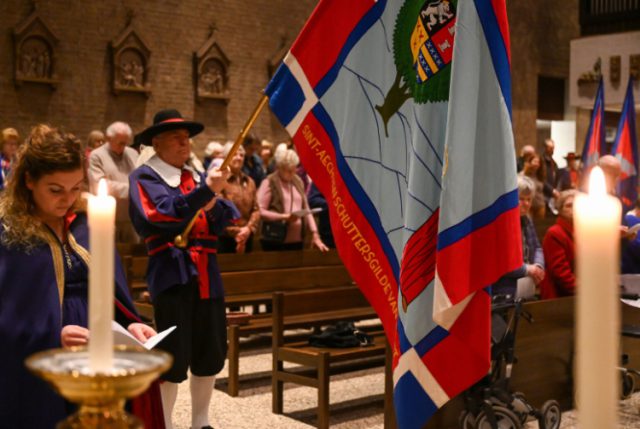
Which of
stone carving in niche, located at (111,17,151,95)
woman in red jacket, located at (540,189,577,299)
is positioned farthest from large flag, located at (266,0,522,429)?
stone carving in niche, located at (111,17,151,95)

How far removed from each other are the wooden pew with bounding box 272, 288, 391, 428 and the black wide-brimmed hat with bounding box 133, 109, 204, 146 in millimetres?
1667

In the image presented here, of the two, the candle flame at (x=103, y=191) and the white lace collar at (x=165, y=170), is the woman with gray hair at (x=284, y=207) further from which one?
the candle flame at (x=103, y=191)

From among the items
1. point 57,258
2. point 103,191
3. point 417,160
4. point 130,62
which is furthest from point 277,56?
point 103,191

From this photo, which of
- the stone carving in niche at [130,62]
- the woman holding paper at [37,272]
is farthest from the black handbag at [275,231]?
the woman holding paper at [37,272]

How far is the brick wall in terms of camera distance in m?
13.2

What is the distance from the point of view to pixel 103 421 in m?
1.02

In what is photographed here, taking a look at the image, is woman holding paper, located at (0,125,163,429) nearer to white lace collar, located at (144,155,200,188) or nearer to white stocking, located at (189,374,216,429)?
white lace collar, located at (144,155,200,188)

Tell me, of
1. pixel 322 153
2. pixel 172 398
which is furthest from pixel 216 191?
pixel 172 398

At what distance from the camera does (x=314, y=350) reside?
6.11 meters

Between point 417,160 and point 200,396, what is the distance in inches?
93.9

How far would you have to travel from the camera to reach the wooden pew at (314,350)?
5828 millimetres

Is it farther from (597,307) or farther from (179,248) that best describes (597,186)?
(179,248)

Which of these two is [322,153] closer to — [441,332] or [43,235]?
[441,332]

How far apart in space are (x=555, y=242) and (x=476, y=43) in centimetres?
359
